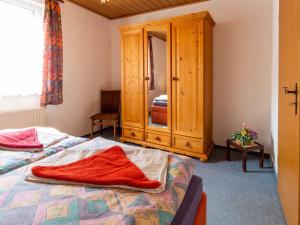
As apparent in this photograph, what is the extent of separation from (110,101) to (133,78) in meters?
0.93

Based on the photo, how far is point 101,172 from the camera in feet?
3.80

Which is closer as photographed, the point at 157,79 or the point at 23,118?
the point at 23,118

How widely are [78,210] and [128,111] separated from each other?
2.83m

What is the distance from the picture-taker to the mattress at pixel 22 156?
133cm

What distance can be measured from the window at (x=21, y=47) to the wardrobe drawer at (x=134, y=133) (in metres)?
1.51

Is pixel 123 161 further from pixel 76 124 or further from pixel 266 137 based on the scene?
pixel 76 124

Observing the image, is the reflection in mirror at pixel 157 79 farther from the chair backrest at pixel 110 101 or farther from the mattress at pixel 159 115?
the chair backrest at pixel 110 101

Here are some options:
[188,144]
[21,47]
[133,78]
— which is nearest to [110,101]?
[133,78]

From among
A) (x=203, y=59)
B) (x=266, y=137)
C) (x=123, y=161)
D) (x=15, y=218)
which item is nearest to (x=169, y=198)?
(x=123, y=161)

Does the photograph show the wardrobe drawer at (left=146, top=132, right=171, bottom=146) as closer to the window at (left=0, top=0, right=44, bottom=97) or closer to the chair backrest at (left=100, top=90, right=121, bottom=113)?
the chair backrest at (left=100, top=90, right=121, bottom=113)

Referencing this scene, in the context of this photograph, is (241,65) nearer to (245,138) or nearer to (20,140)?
(245,138)

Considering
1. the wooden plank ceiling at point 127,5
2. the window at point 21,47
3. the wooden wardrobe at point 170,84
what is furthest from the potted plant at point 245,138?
the window at point 21,47

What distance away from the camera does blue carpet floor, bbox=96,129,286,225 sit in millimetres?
1782

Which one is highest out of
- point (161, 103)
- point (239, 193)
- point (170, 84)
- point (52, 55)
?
point (52, 55)
